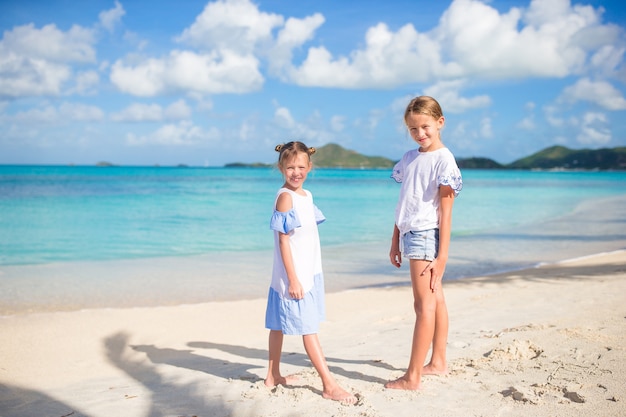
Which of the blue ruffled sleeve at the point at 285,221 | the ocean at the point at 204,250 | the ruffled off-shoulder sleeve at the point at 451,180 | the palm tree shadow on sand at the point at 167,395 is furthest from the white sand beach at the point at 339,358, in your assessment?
the ocean at the point at 204,250

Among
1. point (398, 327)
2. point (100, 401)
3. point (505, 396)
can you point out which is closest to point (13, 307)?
point (100, 401)

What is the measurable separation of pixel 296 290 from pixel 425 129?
4.41 feet

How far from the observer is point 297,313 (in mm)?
3432

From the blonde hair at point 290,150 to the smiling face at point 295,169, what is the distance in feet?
0.07

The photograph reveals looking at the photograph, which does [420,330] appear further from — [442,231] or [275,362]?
[275,362]

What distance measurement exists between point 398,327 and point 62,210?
21.7 meters

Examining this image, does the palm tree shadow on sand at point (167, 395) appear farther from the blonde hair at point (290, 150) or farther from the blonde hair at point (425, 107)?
the blonde hair at point (425, 107)

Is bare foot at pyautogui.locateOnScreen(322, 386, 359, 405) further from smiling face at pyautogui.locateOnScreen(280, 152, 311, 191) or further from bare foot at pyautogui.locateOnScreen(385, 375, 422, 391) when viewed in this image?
smiling face at pyautogui.locateOnScreen(280, 152, 311, 191)

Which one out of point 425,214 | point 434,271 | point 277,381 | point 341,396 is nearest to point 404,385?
point 341,396

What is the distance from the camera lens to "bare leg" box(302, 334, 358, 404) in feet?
10.8

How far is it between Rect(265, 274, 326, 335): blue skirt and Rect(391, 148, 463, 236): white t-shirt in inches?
29.3

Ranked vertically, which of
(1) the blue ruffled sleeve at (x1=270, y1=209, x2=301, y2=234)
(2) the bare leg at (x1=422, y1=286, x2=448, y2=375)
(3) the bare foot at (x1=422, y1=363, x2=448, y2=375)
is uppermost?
(1) the blue ruffled sleeve at (x1=270, y1=209, x2=301, y2=234)

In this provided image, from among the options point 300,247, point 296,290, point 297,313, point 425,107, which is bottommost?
point 297,313

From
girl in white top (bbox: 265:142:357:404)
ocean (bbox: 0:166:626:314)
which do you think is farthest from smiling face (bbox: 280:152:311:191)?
ocean (bbox: 0:166:626:314)
